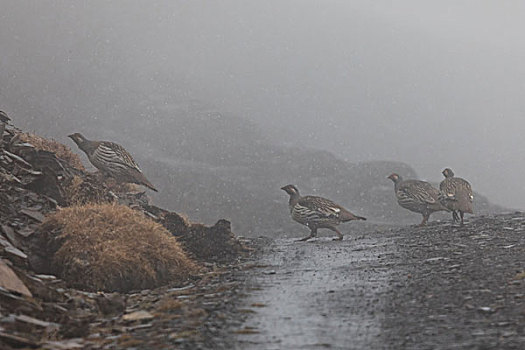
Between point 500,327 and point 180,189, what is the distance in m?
42.7

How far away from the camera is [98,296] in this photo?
799 centimetres

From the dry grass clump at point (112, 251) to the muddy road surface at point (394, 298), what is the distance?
165 centimetres

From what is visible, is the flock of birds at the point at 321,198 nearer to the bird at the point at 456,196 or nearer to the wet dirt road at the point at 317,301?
the bird at the point at 456,196

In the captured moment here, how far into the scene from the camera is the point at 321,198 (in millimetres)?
17453

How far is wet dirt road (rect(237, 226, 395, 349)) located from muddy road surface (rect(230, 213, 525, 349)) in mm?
14

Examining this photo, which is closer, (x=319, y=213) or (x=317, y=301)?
(x=317, y=301)

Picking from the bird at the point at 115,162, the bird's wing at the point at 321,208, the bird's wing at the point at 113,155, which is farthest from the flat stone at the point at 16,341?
the bird's wing at the point at 321,208

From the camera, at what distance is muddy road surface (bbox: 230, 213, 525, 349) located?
605cm

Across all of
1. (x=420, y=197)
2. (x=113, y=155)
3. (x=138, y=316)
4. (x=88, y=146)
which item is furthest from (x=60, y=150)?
(x=420, y=197)

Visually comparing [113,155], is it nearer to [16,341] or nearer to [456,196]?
[456,196]

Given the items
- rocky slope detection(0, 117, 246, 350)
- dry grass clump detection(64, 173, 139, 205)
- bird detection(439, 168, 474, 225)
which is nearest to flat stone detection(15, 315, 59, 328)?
rocky slope detection(0, 117, 246, 350)

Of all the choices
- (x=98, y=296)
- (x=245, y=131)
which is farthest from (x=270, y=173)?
(x=98, y=296)

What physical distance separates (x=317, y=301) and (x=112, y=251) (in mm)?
3876

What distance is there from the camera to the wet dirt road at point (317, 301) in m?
6.21
